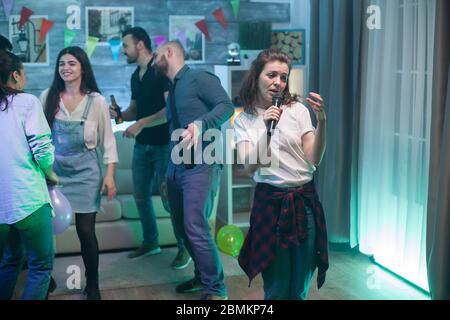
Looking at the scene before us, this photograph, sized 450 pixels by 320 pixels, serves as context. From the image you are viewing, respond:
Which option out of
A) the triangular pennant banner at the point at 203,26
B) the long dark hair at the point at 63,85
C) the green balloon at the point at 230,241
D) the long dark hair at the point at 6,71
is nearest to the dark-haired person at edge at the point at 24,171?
the long dark hair at the point at 6,71

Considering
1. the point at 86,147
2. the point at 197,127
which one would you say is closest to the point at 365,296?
the point at 197,127

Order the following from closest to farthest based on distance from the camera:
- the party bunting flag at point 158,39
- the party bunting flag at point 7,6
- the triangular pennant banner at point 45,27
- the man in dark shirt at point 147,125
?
the man in dark shirt at point 147,125 → the party bunting flag at point 7,6 → the triangular pennant banner at point 45,27 → the party bunting flag at point 158,39

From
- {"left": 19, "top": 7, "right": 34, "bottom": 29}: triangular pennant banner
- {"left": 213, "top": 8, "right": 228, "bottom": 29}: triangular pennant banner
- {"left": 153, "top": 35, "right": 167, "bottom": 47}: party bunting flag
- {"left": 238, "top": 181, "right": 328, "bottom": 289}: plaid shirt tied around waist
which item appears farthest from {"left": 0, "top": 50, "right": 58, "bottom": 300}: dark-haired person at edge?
{"left": 213, "top": 8, "right": 228, "bottom": 29}: triangular pennant banner

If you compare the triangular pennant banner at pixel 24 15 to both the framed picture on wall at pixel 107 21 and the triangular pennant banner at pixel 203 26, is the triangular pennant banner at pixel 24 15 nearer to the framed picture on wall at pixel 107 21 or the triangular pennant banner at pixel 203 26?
the framed picture on wall at pixel 107 21

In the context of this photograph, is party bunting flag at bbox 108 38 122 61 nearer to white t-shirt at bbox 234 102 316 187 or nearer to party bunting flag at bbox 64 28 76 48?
party bunting flag at bbox 64 28 76 48

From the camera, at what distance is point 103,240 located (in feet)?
13.8

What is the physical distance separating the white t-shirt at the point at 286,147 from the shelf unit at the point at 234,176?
6.31 ft

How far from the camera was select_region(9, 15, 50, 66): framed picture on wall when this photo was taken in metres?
4.52

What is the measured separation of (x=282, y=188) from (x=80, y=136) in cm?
121

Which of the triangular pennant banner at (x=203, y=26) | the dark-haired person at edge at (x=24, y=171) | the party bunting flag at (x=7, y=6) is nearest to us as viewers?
the dark-haired person at edge at (x=24, y=171)

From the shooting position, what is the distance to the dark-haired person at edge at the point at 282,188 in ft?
8.02

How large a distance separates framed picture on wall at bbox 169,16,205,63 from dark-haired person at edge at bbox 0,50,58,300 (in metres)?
2.29

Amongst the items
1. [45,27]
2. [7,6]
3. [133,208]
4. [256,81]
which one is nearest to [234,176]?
[133,208]

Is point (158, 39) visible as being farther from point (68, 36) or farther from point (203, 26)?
point (68, 36)
